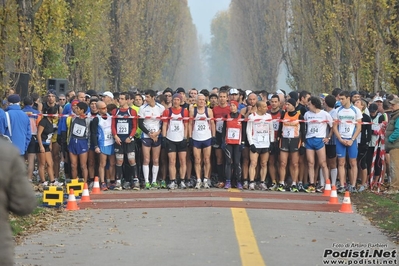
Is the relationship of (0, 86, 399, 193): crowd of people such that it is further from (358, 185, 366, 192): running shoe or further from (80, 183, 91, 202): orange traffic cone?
(80, 183, 91, 202): orange traffic cone

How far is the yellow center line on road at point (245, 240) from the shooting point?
1055 centimetres

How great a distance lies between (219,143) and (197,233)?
7687mm

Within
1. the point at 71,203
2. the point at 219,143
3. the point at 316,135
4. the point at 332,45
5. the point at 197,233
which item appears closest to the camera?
the point at 197,233

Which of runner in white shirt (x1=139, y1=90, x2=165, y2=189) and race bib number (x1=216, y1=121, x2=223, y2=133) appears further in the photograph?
race bib number (x1=216, y1=121, x2=223, y2=133)

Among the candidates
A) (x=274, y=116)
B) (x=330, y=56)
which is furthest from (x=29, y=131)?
(x=330, y=56)

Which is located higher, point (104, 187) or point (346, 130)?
point (346, 130)

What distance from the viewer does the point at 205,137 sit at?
20.0 m

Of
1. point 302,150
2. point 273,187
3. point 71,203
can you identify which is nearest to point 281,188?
point 273,187

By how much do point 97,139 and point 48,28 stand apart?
7740mm

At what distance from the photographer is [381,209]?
1650 cm

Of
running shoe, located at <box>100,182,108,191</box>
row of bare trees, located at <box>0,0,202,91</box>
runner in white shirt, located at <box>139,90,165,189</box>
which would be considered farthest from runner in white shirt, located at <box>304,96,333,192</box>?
row of bare trees, located at <box>0,0,202,91</box>

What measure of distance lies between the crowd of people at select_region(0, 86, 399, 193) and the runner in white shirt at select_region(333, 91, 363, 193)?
0.07 feet

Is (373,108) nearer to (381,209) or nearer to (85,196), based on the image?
(381,209)

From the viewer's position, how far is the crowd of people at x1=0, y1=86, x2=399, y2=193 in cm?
1973
